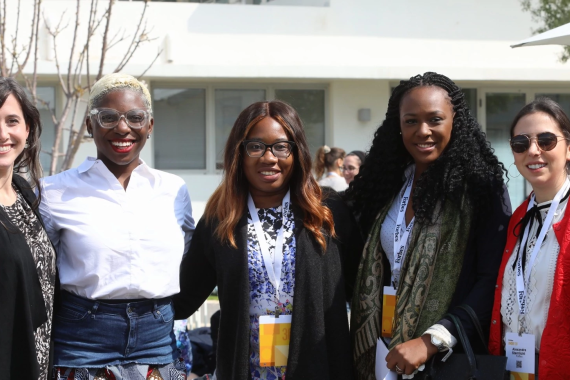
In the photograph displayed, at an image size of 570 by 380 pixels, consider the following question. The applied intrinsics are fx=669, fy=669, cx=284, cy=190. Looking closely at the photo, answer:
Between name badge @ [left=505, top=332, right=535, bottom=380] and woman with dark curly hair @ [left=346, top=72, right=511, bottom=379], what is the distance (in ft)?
0.54

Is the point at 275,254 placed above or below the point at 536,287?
above

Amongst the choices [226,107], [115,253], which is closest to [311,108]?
[226,107]

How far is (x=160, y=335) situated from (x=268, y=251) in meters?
0.64

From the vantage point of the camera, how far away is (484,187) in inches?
120

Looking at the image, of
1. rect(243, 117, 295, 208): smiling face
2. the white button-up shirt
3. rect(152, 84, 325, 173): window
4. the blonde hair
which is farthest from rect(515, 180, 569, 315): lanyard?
rect(152, 84, 325, 173): window

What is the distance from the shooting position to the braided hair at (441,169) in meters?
3.07

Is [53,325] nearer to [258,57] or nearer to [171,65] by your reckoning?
[171,65]

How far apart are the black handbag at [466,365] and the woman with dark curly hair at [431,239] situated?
0.12 ft

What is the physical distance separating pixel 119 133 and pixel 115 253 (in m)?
0.57

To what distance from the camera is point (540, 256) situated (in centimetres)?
283

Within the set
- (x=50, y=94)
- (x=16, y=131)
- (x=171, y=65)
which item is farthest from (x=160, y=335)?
(x=50, y=94)

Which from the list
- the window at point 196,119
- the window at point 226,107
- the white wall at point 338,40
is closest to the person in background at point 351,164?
the window at point 196,119

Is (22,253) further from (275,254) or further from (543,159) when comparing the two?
(543,159)

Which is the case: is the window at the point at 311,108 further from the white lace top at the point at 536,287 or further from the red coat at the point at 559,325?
the red coat at the point at 559,325
